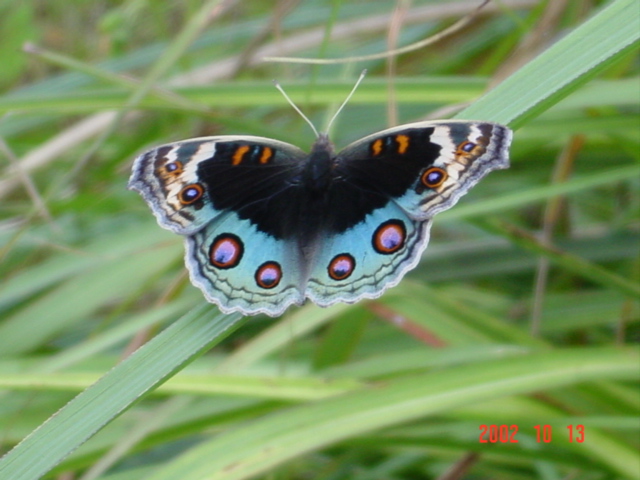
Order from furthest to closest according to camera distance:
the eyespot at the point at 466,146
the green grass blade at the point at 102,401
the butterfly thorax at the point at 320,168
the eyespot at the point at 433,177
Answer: the butterfly thorax at the point at 320,168 → the eyespot at the point at 433,177 → the eyespot at the point at 466,146 → the green grass blade at the point at 102,401

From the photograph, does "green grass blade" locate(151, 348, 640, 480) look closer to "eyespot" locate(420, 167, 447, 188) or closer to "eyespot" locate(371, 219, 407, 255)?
"eyespot" locate(371, 219, 407, 255)

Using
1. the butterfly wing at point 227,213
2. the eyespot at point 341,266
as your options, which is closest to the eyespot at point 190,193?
the butterfly wing at point 227,213

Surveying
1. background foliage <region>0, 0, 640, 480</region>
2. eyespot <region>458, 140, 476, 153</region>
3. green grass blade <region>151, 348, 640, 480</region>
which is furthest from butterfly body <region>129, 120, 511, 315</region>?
green grass blade <region>151, 348, 640, 480</region>

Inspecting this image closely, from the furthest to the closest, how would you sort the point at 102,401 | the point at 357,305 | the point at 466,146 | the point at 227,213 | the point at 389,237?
the point at 357,305 → the point at 227,213 → the point at 389,237 → the point at 466,146 → the point at 102,401

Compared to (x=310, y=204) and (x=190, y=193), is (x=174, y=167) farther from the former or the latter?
(x=310, y=204)

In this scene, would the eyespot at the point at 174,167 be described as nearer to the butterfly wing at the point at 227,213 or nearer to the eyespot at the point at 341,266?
the butterfly wing at the point at 227,213

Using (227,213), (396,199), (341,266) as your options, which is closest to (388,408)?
(341,266)
